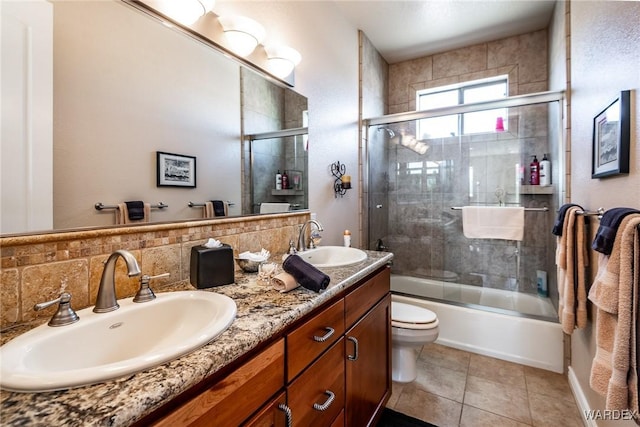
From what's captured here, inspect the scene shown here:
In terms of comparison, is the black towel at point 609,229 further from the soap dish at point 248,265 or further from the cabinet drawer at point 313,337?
the soap dish at point 248,265

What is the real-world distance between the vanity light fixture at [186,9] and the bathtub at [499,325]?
99.5 inches

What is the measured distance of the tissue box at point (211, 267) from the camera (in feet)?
3.36

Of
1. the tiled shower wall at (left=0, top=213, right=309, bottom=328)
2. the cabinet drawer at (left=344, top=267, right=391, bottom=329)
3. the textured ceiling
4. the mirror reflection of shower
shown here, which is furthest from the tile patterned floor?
the textured ceiling

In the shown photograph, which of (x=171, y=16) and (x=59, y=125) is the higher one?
(x=171, y=16)

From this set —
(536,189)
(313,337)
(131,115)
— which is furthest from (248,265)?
(536,189)

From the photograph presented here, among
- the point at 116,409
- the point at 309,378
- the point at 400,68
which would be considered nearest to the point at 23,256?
the point at 116,409

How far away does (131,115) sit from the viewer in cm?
101

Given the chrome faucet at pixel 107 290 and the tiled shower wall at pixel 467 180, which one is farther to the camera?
the tiled shower wall at pixel 467 180

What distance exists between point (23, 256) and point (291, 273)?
0.74 meters

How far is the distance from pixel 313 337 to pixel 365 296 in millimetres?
460

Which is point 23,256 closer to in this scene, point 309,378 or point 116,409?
point 116,409

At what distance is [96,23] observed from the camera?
0.92 m

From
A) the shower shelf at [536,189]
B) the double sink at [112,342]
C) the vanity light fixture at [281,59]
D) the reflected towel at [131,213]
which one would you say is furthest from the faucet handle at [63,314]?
the shower shelf at [536,189]

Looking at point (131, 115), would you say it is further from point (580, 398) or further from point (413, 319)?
point (580, 398)
